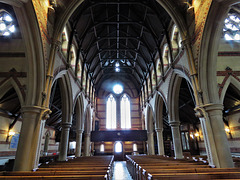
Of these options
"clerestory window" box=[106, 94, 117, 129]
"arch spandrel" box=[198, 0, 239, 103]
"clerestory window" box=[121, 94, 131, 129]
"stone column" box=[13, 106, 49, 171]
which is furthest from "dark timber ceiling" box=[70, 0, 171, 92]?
"clerestory window" box=[106, 94, 117, 129]

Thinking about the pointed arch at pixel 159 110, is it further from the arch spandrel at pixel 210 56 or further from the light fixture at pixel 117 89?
the light fixture at pixel 117 89

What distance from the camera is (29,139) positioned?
19.5ft

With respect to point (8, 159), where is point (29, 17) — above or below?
above

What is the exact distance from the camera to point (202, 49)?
6.93 meters

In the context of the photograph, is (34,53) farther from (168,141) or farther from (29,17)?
(168,141)

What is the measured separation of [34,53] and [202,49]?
7520mm

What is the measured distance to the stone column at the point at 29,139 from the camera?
18.7ft

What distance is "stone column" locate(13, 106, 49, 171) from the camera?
5.69 metres

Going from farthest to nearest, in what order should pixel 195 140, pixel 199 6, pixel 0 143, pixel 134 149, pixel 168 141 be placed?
pixel 134 149 → pixel 168 141 → pixel 195 140 → pixel 0 143 → pixel 199 6

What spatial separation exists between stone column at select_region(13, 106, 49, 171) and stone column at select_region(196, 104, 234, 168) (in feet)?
22.8

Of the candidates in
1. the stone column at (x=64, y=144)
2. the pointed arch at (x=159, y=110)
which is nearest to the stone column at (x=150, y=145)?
the pointed arch at (x=159, y=110)

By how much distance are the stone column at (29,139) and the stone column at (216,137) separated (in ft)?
22.8

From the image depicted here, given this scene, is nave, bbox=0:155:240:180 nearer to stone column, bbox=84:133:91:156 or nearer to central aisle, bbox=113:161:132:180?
central aisle, bbox=113:161:132:180

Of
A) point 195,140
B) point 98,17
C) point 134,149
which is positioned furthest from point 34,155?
point 134,149
